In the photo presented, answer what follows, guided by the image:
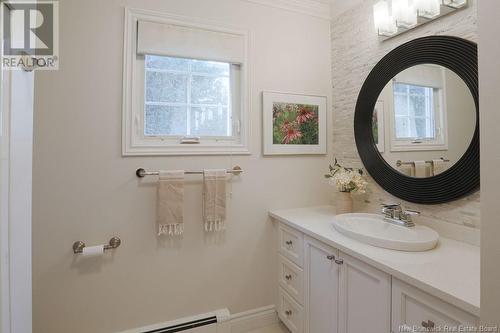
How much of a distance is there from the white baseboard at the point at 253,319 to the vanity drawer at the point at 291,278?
0.27m

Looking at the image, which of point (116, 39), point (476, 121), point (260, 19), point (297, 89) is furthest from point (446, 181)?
point (116, 39)

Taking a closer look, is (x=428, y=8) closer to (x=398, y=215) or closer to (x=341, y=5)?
(x=341, y=5)

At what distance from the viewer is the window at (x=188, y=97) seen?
1625mm

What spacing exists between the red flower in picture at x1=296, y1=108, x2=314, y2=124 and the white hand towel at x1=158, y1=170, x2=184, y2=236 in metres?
1.01

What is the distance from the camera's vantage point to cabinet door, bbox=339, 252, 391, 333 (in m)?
0.98

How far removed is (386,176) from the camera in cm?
154

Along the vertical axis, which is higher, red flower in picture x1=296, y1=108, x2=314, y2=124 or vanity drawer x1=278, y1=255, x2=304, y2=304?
red flower in picture x1=296, y1=108, x2=314, y2=124

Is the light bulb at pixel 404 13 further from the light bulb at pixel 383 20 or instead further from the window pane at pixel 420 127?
the window pane at pixel 420 127

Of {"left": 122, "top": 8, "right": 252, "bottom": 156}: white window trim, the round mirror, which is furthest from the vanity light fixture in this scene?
{"left": 122, "top": 8, "right": 252, "bottom": 156}: white window trim

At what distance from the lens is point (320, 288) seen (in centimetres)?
135

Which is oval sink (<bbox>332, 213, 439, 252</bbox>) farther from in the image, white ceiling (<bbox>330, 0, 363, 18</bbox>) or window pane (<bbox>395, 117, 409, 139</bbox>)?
white ceiling (<bbox>330, 0, 363, 18</bbox>)

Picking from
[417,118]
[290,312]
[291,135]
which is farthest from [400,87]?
[290,312]

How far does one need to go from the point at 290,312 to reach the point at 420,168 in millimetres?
1234

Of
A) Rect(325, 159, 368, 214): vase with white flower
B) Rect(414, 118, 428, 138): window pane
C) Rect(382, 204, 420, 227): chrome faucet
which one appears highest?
Rect(414, 118, 428, 138): window pane
